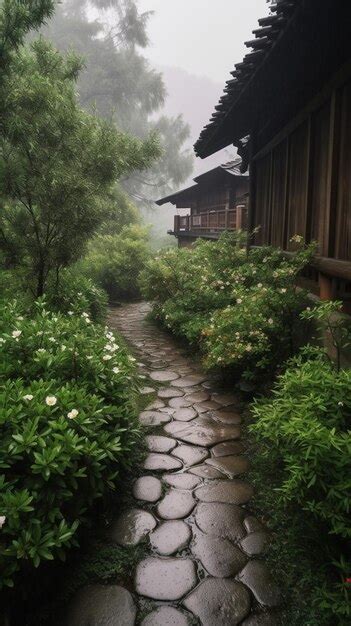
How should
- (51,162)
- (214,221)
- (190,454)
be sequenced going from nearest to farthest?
(190,454) < (51,162) < (214,221)

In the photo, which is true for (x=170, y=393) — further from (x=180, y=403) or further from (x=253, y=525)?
(x=253, y=525)

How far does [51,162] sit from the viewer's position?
6098 mm

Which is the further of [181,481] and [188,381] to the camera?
[188,381]

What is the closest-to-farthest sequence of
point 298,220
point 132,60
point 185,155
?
point 298,220 → point 132,60 → point 185,155

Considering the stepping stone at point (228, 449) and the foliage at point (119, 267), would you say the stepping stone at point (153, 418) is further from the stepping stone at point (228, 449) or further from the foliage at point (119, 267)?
the foliage at point (119, 267)

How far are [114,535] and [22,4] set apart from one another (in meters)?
5.78

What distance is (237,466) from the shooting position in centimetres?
389

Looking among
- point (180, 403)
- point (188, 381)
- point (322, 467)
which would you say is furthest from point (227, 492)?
point (188, 381)

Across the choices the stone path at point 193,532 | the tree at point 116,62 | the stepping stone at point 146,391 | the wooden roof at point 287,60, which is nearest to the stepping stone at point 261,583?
the stone path at point 193,532

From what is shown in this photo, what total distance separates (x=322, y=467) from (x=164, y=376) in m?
4.10

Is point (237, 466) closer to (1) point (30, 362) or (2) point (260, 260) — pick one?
(1) point (30, 362)

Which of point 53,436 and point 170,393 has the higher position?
point 53,436

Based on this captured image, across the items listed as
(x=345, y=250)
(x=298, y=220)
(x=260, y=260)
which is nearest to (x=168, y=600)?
(x=345, y=250)

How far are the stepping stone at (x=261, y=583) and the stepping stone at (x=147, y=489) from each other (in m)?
0.98
